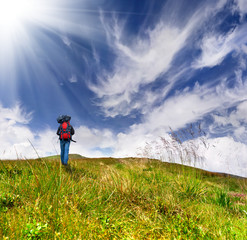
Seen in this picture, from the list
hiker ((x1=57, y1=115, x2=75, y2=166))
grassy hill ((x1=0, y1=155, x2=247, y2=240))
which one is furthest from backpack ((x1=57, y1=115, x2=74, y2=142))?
grassy hill ((x1=0, y1=155, x2=247, y2=240))

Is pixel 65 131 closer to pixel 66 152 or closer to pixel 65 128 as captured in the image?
pixel 65 128

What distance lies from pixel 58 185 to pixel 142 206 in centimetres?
187

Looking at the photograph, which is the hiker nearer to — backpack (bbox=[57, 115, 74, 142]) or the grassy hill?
backpack (bbox=[57, 115, 74, 142])

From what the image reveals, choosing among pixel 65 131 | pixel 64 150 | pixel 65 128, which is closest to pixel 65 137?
pixel 65 131

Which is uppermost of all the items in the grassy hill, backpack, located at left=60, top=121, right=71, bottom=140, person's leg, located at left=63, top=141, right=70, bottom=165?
backpack, located at left=60, top=121, right=71, bottom=140

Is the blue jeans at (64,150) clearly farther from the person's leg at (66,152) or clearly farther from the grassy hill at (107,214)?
the grassy hill at (107,214)

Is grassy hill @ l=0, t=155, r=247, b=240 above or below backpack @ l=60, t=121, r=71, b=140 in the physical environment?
below

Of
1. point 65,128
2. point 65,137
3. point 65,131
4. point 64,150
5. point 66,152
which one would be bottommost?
point 66,152

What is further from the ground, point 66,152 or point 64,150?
point 64,150

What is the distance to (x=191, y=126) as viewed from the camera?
6750 mm

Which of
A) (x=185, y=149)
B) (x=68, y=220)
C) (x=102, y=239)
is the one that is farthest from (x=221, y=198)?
(x=68, y=220)

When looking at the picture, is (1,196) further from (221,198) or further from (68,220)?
(221,198)

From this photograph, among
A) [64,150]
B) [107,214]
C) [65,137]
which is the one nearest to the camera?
[107,214]

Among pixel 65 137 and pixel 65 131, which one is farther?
pixel 65 131
